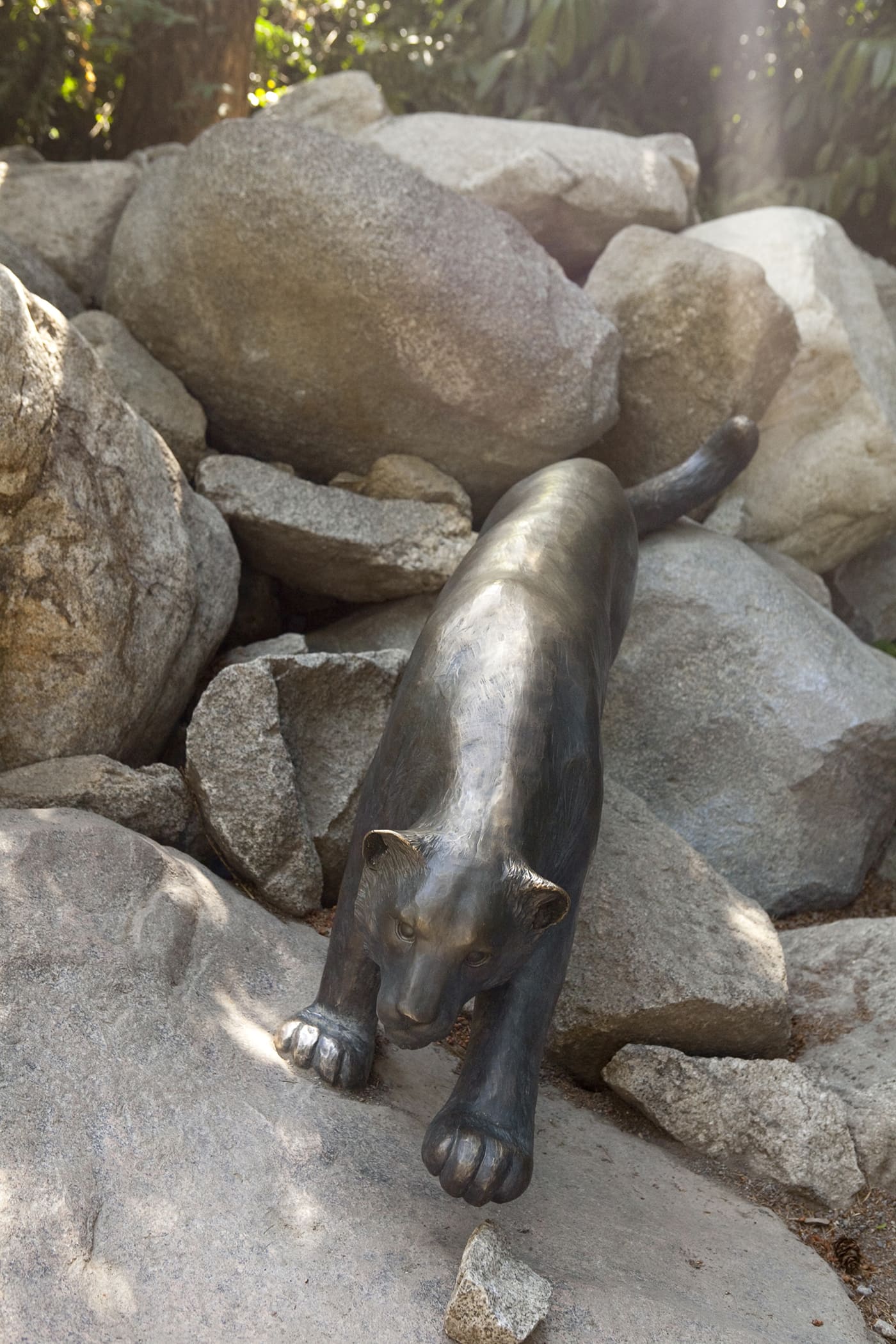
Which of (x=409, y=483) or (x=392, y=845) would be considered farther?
(x=409, y=483)

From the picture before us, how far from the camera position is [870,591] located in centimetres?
602

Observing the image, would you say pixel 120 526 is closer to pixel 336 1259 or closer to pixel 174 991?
pixel 174 991

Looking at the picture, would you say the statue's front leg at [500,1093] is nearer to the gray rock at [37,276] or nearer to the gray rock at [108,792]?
the gray rock at [108,792]

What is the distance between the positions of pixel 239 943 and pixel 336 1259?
3.39 ft

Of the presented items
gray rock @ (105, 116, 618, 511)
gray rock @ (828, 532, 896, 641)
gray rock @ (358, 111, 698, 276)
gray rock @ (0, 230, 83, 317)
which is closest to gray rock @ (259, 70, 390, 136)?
gray rock @ (358, 111, 698, 276)

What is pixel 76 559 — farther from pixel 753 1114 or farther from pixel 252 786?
pixel 753 1114

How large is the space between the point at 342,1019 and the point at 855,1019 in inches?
63.5

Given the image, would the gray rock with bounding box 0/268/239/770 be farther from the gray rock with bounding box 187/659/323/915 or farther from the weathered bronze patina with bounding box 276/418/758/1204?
→ the weathered bronze patina with bounding box 276/418/758/1204

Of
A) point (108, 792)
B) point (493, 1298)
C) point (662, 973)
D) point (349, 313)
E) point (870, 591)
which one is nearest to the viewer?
point (493, 1298)

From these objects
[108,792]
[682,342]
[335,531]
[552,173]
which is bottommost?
[108,792]

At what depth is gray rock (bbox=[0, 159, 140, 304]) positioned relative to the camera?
5.19 m

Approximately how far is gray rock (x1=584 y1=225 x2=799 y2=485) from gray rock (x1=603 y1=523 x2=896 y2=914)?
36.1 inches

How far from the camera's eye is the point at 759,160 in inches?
293

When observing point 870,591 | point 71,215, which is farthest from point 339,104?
point 870,591
